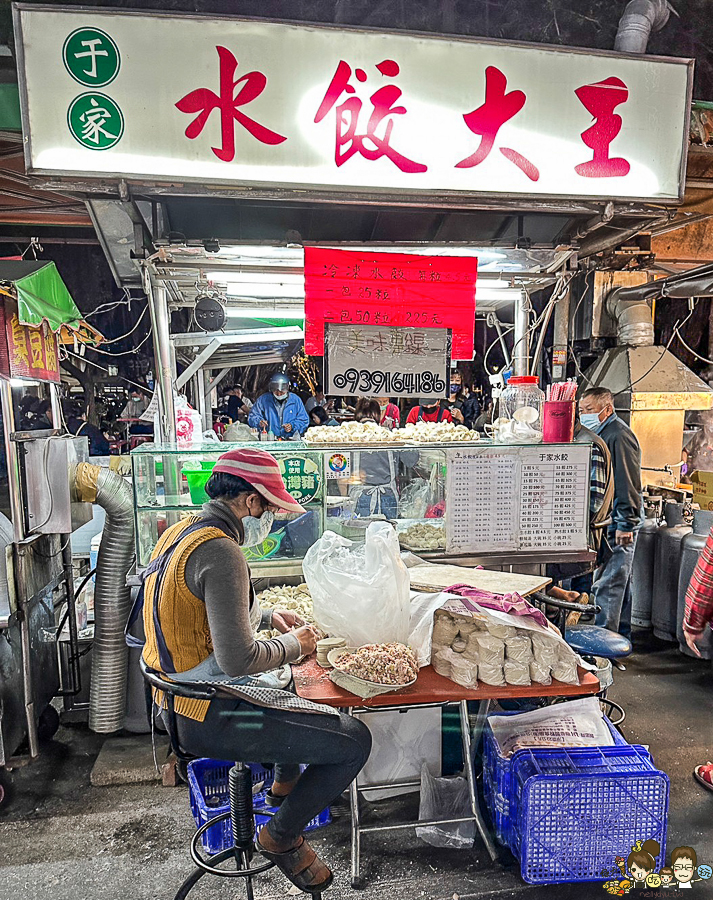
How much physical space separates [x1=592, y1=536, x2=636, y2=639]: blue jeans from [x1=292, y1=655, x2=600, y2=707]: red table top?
9.52 ft

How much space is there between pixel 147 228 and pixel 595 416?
4152 millimetres

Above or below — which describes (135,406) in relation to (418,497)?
above

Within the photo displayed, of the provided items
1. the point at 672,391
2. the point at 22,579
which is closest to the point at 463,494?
the point at 22,579

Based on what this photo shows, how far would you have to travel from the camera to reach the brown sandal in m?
2.49

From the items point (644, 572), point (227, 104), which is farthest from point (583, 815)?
point (227, 104)

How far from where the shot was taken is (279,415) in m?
8.17

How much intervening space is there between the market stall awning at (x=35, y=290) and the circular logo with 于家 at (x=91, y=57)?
52.6 inches

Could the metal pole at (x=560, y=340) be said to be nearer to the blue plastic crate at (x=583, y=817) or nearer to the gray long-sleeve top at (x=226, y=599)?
the blue plastic crate at (x=583, y=817)

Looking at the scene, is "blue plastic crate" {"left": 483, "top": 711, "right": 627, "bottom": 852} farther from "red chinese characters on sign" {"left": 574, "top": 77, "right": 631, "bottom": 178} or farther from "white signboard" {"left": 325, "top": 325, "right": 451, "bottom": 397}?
"red chinese characters on sign" {"left": 574, "top": 77, "right": 631, "bottom": 178}

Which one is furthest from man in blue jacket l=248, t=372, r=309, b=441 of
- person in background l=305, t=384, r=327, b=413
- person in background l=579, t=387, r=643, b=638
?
person in background l=579, t=387, r=643, b=638

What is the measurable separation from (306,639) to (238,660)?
520mm

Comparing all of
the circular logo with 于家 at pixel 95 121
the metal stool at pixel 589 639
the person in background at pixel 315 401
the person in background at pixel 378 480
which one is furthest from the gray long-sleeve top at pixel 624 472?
the person in background at pixel 315 401

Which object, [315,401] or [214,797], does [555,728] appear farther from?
[315,401]

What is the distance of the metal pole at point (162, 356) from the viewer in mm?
4145
